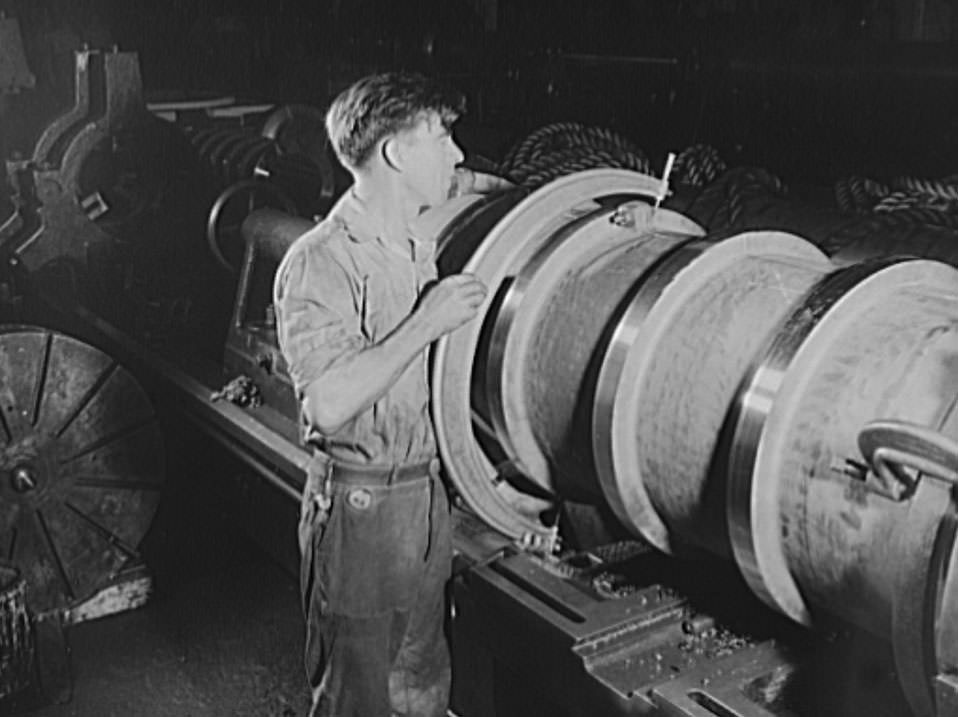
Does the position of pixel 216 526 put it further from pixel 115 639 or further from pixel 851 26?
pixel 851 26

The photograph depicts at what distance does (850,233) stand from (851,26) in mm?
1057

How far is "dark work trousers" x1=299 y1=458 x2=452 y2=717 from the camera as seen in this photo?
1.48m

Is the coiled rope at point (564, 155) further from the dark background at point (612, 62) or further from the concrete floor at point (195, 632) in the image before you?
the concrete floor at point (195, 632)

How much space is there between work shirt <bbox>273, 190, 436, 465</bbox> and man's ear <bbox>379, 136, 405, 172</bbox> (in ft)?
0.24

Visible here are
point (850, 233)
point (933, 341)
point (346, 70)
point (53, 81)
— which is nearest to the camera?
point (933, 341)

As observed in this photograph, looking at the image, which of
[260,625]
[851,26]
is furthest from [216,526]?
[851,26]

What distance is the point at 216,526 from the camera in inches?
119

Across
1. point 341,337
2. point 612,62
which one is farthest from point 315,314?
point 612,62

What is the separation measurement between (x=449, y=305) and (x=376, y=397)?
141 mm

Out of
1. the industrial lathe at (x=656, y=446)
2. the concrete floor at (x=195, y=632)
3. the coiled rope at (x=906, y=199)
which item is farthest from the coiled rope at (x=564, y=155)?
the concrete floor at (x=195, y=632)

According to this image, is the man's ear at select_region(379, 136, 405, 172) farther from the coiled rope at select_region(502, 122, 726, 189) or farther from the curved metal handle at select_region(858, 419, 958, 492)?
the coiled rope at select_region(502, 122, 726, 189)

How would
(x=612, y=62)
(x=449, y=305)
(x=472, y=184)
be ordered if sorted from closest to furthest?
1. (x=449, y=305)
2. (x=472, y=184)
3. (x=612, y=62)

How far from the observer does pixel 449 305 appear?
4.42 feet

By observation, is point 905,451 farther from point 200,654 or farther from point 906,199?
point 200,654
